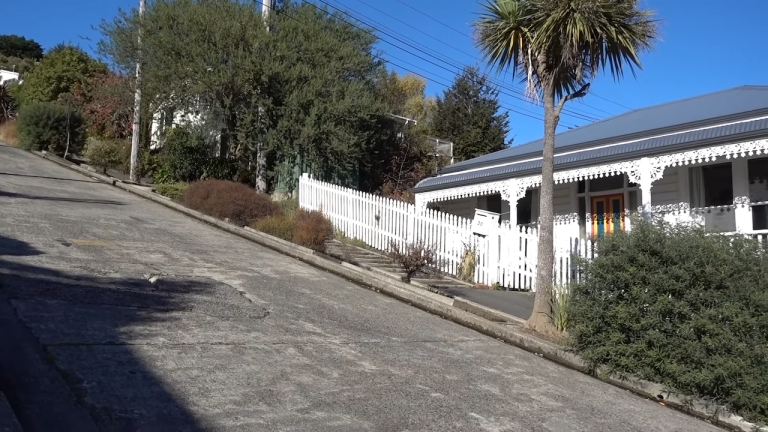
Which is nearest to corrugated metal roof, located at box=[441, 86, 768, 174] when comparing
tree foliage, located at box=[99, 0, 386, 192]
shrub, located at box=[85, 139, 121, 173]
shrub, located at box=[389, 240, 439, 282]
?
tree foliage, located at box=[99, 0, 386, 192]

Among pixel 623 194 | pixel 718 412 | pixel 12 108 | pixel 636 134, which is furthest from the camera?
pixel 12 108

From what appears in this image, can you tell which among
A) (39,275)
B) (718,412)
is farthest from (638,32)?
(39,275)

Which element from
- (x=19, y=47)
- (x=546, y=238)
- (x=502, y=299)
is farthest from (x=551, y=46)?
(x=19, y=47)

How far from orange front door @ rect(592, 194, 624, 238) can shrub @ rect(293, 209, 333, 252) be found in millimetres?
6611

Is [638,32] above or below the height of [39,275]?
above

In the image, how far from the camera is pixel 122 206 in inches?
703

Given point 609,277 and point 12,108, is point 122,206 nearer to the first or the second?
point 609,277

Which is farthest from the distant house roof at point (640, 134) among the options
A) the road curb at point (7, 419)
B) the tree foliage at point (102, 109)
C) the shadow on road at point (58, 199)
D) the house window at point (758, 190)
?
the tree foliage at point (102, 109)

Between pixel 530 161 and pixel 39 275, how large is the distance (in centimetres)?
1191

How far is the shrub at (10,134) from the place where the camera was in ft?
109

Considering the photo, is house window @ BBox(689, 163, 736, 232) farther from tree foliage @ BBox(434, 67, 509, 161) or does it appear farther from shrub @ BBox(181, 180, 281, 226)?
tree foliage @ BBox(434, 67, 509, 161)

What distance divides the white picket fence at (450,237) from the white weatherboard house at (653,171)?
76cm

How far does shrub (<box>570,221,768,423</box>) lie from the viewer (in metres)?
7.53

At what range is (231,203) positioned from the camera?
17.3m
